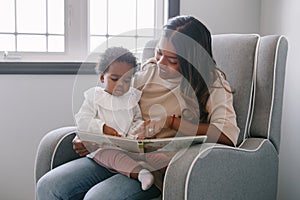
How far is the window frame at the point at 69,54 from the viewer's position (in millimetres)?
2135

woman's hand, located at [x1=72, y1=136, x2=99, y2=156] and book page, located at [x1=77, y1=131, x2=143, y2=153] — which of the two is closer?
book page, located at [x1=77, y1=131, x2=143, y2=153]

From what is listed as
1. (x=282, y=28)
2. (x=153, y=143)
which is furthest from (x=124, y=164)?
(x=282, y=28)

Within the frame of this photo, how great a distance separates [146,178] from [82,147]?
0.35m

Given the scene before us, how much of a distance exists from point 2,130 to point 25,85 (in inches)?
10.3

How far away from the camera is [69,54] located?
2.28 metres

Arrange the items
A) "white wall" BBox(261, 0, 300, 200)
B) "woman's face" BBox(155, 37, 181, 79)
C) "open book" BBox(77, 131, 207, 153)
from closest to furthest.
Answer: "open book" BBox(77, 131, 207, 153) < "woman's face" BBox(155, 37, 181, 79) < "white wall" BBox(261, 0, 300, 200)

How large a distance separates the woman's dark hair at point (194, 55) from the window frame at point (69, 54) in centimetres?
83

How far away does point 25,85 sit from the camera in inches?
84.5

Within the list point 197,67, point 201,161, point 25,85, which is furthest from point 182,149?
point 25,85

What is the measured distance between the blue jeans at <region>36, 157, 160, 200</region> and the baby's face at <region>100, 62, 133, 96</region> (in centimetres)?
29

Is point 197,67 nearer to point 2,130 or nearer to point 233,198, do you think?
point 233,198

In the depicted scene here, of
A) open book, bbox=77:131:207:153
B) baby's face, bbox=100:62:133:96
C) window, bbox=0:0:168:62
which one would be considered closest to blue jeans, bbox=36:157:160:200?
open book, bbox=77:131:207:153

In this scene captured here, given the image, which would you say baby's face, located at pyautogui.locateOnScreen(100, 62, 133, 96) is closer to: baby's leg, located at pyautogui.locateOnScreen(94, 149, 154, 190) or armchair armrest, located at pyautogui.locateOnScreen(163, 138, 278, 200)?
baby's leg, located at pyautogui.locateOnScreen(94, 149, 154, 190)

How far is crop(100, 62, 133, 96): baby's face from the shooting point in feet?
4.80
